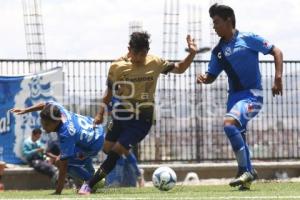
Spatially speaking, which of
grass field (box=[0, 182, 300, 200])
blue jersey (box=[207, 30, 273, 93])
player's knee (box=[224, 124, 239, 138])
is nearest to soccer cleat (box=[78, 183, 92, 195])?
grass field (box=[0, 182, 300, 200])

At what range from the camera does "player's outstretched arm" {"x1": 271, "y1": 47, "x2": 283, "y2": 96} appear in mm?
10008

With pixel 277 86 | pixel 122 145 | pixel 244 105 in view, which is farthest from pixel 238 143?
pixel 122 145

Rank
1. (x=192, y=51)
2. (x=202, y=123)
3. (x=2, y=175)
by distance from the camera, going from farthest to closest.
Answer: (x=202, y=123) → (x=2, y=175) → (x=192, y=51)

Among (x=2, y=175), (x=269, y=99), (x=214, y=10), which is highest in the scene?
(x=214, y=10)

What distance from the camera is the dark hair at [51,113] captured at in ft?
35.4

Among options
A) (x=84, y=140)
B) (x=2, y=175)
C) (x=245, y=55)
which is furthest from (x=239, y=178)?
(x=2, y=175)

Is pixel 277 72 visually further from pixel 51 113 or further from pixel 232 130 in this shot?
pixel 51 113

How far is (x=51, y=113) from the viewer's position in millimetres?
10867

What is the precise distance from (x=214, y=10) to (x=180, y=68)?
2.91ft

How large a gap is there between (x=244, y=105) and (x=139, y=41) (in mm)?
1344

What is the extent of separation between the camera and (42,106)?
37.2ft

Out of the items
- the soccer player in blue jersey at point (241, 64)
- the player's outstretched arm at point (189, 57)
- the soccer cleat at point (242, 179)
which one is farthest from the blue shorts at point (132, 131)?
the soccer cleat at point (242, 179)

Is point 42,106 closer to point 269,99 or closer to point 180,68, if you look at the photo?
point 180,68

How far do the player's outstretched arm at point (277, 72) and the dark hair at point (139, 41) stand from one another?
1.40 metres
